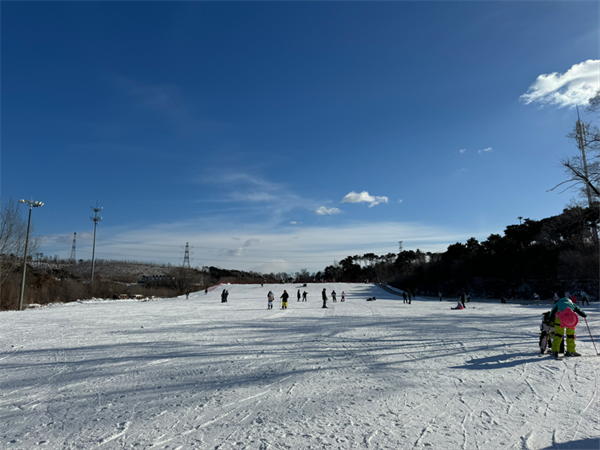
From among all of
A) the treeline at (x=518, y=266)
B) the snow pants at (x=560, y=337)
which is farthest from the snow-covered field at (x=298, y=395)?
the treeline at (x=518, y=266)

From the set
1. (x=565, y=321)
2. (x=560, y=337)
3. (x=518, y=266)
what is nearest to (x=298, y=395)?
(x=565, y=321)

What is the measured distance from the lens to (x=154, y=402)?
5.56m

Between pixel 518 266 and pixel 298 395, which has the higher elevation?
pixel 518 266

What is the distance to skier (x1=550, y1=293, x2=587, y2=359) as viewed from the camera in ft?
26.9

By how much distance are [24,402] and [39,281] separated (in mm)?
44327

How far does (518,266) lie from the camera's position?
177 ft

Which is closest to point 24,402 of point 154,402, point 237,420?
point 154,402

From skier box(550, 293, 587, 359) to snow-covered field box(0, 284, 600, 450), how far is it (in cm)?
44

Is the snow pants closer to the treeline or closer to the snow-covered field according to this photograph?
the snow-covered field

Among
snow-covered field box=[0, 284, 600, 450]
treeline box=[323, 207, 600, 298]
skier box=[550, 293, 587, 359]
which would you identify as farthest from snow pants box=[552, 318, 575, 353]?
treeline box=[323, 207, 600, 298]

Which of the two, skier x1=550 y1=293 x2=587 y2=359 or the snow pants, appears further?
the snow pants

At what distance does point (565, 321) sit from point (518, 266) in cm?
5334

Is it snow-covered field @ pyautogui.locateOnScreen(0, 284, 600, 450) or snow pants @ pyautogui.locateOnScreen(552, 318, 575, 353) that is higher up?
snow pants @ pyautogui.locateOnScreen(552, 318, 575, 353)

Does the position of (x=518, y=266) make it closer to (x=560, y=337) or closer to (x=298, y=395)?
(x=560, y=337)
